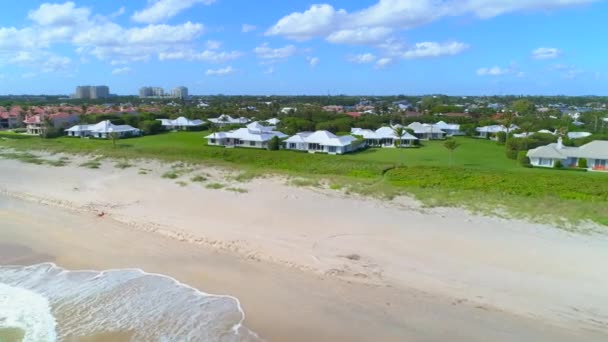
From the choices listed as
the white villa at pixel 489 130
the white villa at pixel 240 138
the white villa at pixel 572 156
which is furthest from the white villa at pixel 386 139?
the white villa at pixel 489 130

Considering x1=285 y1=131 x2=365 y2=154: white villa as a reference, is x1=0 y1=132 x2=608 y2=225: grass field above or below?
below

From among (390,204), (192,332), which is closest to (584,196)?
(390,204)

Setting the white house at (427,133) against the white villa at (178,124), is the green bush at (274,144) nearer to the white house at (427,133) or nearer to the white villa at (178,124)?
the white house at (427,133)

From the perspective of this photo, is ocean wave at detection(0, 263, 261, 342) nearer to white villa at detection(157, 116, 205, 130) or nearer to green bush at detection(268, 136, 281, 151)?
green bush at detection(268, 136, 281, 151)

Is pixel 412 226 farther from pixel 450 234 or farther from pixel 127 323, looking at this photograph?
pixel 127 323

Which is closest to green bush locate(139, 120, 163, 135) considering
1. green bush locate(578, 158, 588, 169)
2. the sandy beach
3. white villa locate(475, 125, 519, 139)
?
the sandy beach

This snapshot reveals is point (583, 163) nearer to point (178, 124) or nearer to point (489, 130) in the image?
point (489, 130)

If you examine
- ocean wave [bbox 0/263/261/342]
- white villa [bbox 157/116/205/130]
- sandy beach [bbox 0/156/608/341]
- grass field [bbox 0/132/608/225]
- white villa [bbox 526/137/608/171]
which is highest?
white villa [bbox 157/116/205/130]

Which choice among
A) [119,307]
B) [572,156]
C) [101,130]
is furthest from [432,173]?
[101,130]
